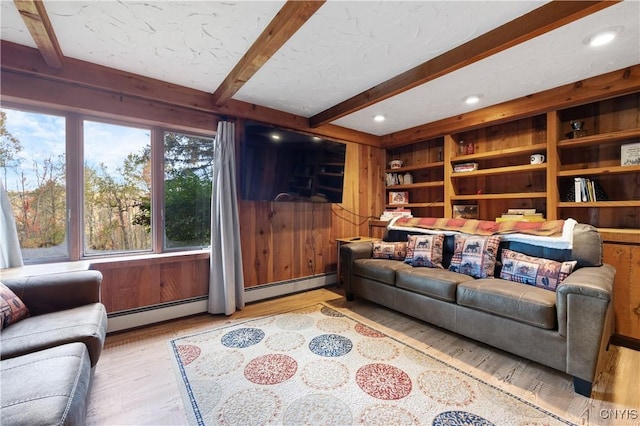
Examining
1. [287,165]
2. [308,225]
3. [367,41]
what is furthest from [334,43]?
[308,225]

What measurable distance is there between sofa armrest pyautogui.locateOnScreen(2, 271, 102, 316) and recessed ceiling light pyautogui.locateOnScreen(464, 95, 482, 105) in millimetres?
3676

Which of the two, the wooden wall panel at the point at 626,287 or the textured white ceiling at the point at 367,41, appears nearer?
the textured white ceiling at the point at 367,41

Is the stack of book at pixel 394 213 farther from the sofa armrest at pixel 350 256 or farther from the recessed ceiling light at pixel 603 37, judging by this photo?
the recessed ceiling light at pixel 603 37

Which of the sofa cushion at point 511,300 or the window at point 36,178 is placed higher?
the window at point 36,178

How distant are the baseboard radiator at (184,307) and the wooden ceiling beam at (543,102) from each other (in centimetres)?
263

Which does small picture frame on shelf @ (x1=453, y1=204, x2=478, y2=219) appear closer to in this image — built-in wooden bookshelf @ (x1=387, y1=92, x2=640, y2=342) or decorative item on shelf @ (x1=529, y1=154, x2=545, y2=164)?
built-in wooden bookshelf @ (x1=387, y1=92, x2=640, y2=342)

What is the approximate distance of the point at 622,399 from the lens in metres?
1.59

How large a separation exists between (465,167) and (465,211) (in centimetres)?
59

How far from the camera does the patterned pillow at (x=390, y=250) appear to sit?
317 cm

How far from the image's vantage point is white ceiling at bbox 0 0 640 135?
161 centimetres

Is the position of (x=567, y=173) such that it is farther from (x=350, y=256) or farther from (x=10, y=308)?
(x=10, y=308)

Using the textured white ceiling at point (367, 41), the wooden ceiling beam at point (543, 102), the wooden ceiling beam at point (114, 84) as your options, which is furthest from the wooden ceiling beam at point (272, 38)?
the wooden ceiling beam at point (543, 102)

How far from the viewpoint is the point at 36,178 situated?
227 cm

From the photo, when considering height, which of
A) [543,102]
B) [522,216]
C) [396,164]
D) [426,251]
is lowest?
[426,251]
